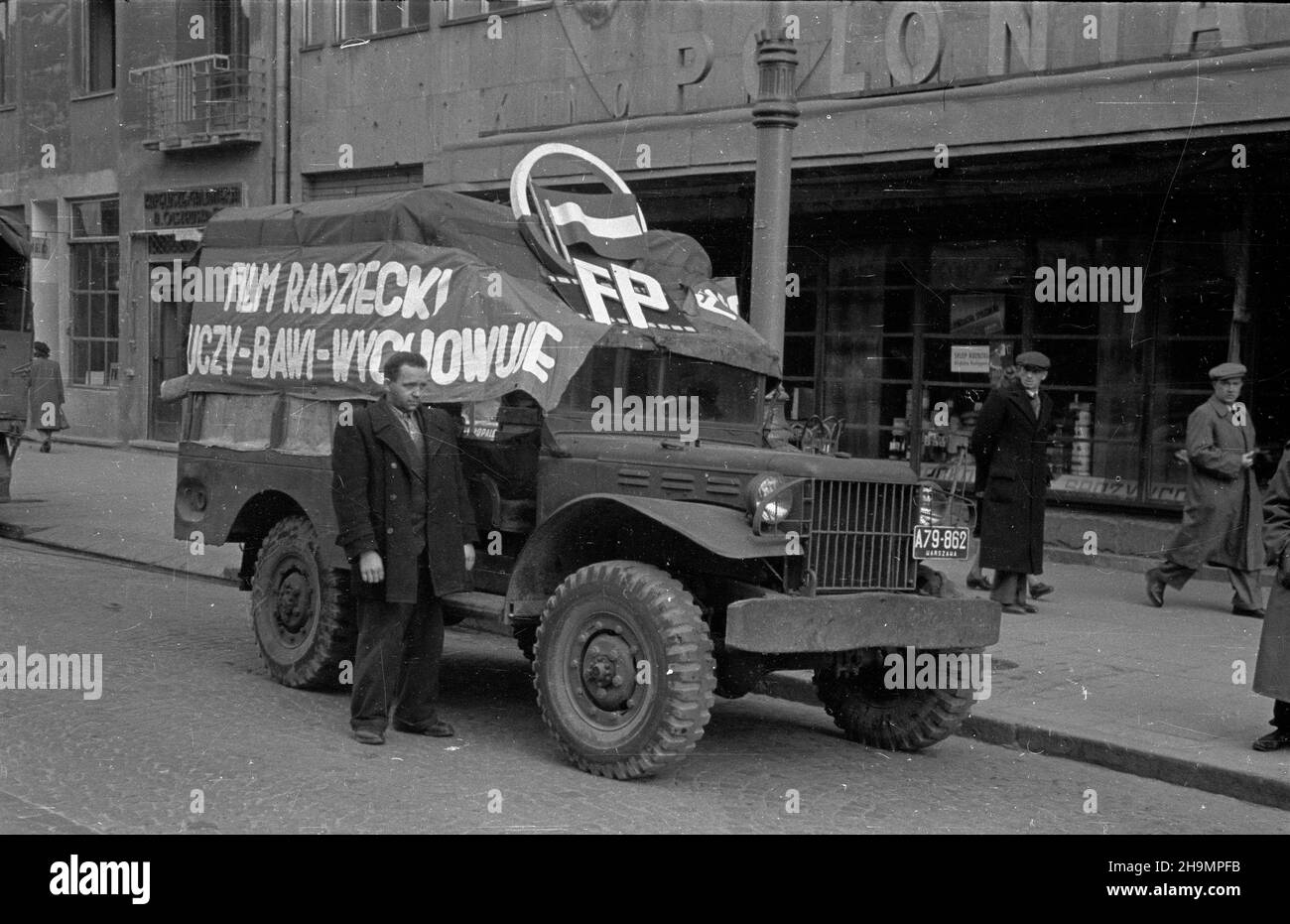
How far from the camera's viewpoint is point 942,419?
1525cm

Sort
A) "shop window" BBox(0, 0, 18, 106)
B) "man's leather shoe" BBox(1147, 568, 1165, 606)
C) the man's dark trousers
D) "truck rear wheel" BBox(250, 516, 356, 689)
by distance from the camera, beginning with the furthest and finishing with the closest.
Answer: "shop window" BBox(0, 0, 18, 106), "man's leather shoe" BBox(1147, 568, 1165, 606), "truck rear wheel" BBox(250, 516, 356, 689), the man's dark trousers

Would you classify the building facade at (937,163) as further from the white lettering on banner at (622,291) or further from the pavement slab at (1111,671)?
the white lettering on banner at (622,291)

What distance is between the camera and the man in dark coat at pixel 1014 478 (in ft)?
36.6

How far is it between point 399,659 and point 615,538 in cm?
123

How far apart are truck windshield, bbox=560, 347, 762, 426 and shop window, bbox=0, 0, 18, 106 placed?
23.6 metres

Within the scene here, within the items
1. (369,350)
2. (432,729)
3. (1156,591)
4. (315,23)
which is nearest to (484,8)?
(315,23)

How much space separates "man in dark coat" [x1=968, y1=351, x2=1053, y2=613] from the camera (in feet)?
36.6

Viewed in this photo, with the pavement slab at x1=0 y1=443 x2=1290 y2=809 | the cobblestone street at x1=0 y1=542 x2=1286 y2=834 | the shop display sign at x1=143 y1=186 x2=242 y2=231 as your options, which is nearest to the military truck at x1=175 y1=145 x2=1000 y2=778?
the cobblestone street at x1=0 y1=542 x2=1286 y2=834

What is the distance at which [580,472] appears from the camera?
733 centimetres

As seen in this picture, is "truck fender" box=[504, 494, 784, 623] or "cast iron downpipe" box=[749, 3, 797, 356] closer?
"truck fender" box=[504, 494, 784, 623]

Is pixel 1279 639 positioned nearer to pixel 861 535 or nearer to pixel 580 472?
pixel 861 535

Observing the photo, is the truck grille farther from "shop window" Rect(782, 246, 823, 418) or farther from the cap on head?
"shop window" Rect(782, 246, 823, 418)

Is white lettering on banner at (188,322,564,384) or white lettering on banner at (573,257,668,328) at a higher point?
white lettering on banner at (573,257,668,328)
